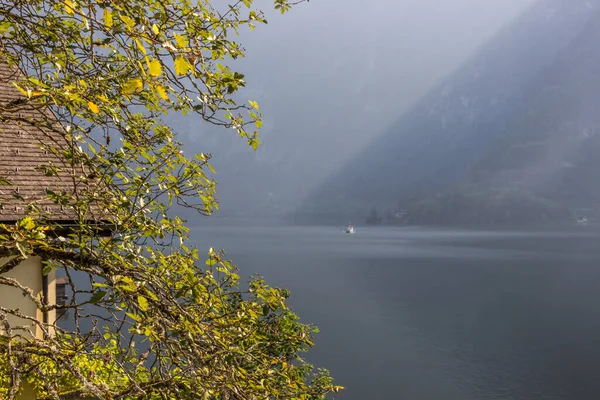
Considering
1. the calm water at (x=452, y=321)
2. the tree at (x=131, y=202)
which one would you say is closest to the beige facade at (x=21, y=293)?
the tree at (x=131, y=202)

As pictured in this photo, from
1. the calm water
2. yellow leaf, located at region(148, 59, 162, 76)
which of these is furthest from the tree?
the calm water

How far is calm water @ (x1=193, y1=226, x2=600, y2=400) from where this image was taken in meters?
42.7

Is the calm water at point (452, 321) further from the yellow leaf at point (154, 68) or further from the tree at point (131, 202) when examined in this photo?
the yellow leaf at point (154, 68)

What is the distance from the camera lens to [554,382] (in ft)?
140

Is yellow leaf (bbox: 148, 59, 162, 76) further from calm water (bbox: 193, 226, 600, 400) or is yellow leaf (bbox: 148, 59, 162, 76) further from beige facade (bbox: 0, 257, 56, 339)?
calm water (bbox: 193, 226, 600, 400)

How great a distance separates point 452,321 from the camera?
62438 mm

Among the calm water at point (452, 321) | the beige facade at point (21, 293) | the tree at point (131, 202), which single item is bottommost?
the calm water at point (452, 321)

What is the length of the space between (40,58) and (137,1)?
3.34 ft

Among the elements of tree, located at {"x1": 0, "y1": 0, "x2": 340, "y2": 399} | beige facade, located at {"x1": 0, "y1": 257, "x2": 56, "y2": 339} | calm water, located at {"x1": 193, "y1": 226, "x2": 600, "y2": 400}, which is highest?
tree, located at {"x1": 0, "y1": 0, "x2": 340, "y2": 399}

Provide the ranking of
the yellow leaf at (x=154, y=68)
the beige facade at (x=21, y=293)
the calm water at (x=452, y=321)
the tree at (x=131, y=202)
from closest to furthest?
the yellow leaf at (x=154, y=68), the tree at (x=131, y=202), the beige facade at (x=21, y=293), the calm water at (x=452, y=321)

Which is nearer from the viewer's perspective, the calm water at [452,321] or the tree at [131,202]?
the tree at [131,202]

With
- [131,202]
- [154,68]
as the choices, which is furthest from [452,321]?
[154,68]

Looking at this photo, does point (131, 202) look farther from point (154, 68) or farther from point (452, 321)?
point (452, 321)

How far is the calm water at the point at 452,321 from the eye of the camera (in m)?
42.7
